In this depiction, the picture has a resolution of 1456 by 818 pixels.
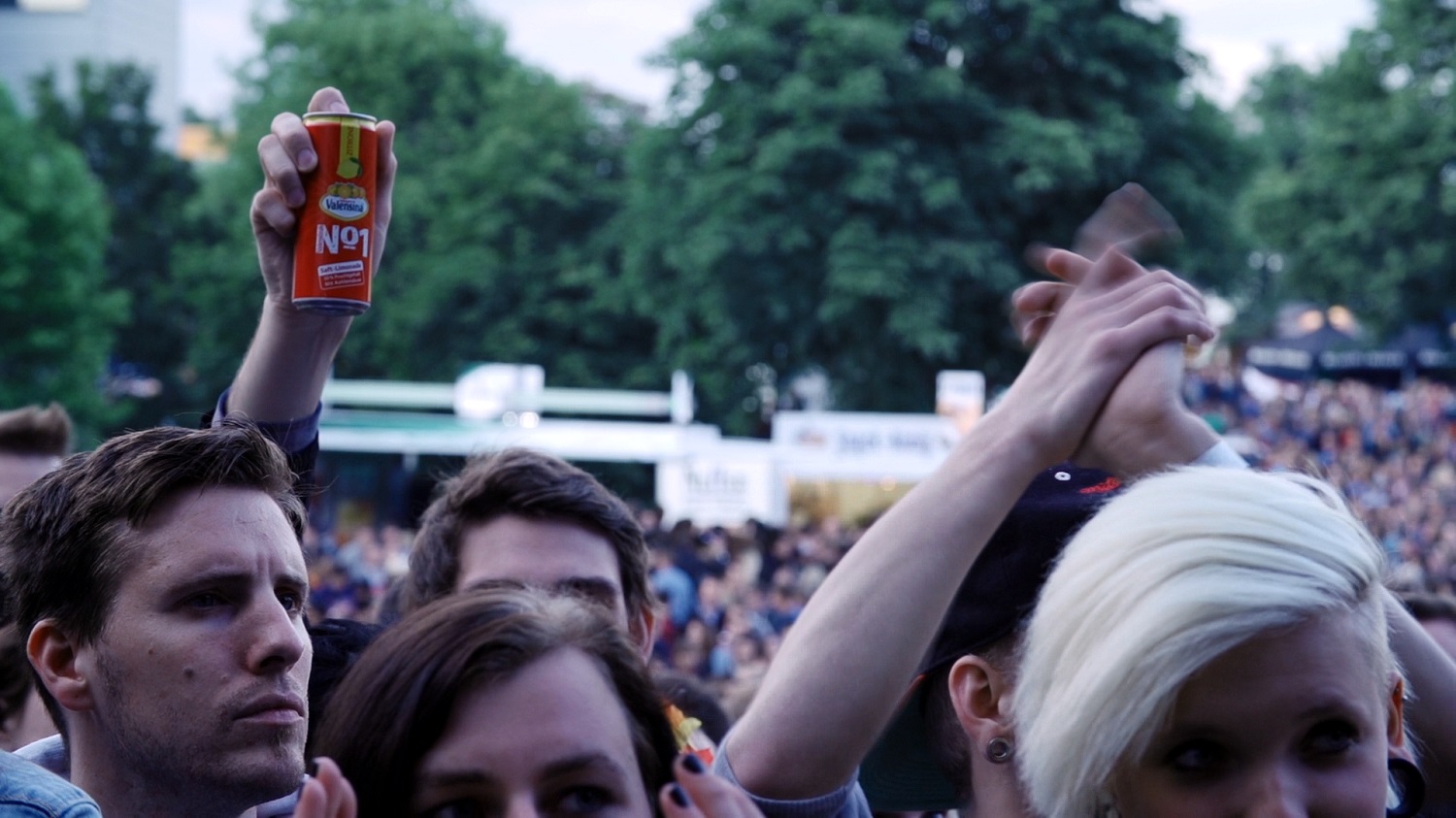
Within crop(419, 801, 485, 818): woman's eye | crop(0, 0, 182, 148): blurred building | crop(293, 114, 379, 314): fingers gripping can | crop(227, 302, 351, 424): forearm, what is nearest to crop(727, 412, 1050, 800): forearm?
crop(419, 801, 485, 818): woman's eye

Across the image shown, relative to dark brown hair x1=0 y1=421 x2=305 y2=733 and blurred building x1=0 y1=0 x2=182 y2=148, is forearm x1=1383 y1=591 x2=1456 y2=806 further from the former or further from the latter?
blurred building x1=0 y1=0 x2=182 y2=148

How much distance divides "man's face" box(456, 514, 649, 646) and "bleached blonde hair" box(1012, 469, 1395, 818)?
172 cm

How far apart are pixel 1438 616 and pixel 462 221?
3225cm

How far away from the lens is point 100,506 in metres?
2.41

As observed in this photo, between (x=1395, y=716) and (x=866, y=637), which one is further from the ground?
(x=866, y=637)

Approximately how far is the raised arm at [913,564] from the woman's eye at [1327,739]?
44 cm

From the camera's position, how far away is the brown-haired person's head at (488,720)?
5.40ft

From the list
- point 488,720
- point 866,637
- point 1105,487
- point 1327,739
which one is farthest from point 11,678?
point 1327,739

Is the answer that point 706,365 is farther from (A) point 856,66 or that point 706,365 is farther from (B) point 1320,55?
(B) point 1320,55

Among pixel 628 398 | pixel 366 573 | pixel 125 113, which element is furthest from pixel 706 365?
pixel 125 113

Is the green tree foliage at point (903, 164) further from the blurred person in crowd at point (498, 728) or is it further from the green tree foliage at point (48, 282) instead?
the blurred person in crowd at point (498, 728)

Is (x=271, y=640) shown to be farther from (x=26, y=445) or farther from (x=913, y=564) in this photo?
(x=26, y=445)

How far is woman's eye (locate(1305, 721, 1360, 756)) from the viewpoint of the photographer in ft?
5.84

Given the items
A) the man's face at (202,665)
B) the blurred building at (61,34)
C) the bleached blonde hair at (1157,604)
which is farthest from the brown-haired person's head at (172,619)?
the blurred building at (61,34)
